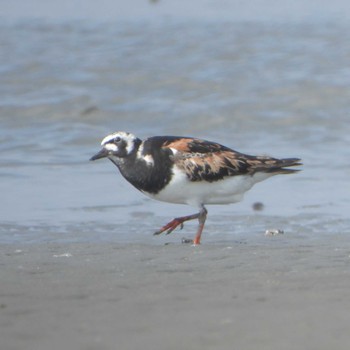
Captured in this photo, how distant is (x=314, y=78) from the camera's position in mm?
14375

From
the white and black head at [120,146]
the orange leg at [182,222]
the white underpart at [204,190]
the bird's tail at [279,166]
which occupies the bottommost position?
the orange leg at [182,222]

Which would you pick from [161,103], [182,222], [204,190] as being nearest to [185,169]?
[204,190]

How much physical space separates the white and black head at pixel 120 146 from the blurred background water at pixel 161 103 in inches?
22.3

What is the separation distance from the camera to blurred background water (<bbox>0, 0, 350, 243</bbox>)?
8.54 m

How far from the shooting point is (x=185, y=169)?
7.66 meters

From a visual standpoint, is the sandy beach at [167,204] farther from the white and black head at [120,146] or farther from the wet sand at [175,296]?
the white and black head at [120,146]

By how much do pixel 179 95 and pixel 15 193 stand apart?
490cm

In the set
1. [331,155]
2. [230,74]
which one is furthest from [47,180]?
[230,74]

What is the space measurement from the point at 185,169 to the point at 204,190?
25 cm

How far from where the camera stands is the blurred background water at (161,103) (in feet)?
28.0

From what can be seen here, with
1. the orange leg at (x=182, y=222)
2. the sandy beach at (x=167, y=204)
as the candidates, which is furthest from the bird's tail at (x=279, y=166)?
the orange leg at (x=182, y=222)

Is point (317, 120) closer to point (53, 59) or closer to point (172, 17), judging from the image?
point (53, 59)

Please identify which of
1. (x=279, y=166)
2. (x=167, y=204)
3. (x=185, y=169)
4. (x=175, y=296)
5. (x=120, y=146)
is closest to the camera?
(x=175, y=296)

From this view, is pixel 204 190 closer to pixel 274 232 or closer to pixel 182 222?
pixel 182 222
